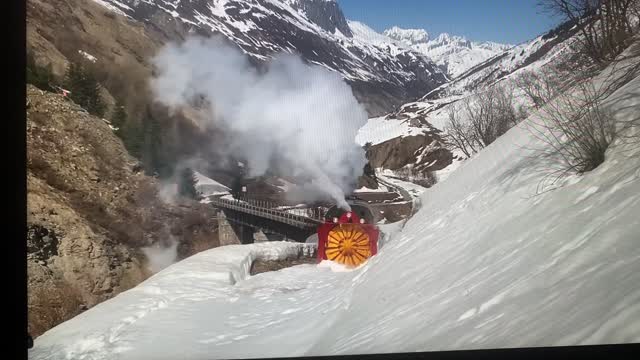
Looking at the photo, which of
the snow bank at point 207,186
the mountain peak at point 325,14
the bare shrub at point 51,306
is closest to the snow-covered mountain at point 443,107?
the mountain peak at point 325,14

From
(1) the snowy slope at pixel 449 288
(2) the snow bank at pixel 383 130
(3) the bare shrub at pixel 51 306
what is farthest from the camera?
(2) the snow bank at pixel 383 130

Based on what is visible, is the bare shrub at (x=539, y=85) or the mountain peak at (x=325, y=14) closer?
the bare shrub at (x=539, y=85)

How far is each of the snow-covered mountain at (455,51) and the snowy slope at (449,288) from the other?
2.13 ft

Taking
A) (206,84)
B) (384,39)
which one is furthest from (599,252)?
(206,84)

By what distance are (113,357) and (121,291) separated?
469mm

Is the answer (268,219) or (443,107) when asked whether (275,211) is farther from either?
(443,107)

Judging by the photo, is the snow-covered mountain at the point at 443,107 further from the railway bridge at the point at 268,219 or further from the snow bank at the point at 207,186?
the snow bank at the point at 207,186

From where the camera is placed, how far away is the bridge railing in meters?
3.65

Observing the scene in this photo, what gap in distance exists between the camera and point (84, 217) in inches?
133

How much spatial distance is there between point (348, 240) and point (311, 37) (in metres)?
1.66

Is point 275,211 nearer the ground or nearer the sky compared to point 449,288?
nearer the sky

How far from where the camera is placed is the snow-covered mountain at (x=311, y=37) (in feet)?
12.2

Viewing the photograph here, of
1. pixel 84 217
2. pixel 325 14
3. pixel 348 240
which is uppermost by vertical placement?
pixel 325 14

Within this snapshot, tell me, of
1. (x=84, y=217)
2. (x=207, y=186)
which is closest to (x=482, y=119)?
(x=207, y=186)
